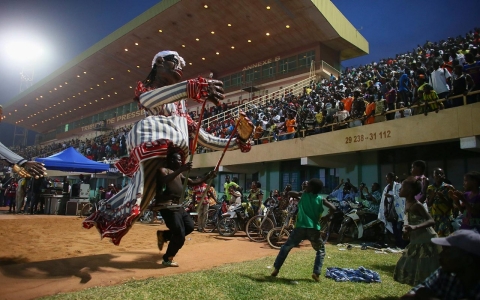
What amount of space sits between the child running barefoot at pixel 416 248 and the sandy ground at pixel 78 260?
2845 millimetres

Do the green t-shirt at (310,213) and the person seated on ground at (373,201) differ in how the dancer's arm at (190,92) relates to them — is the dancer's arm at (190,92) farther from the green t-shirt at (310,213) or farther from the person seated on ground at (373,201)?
the person seated on ground at (373,201)

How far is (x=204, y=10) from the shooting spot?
21891mm

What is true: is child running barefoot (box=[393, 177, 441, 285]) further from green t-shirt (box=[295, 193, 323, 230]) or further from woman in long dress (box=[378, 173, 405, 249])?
woman in long dress (box=[378, 173, 405, 249])

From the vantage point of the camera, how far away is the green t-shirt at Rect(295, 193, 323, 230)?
4.75 metres

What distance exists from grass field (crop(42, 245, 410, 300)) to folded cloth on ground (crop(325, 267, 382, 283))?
114 mm

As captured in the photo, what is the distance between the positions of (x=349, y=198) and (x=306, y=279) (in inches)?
236

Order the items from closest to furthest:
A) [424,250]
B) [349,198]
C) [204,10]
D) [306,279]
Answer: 1. [424,250]
2. [306,279]
3. [349,198]
4. [204,10]

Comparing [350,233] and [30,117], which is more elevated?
[30,117]

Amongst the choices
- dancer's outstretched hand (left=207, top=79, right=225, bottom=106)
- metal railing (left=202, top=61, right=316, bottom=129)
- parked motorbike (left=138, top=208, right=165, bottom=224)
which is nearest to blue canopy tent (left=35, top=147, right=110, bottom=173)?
parked motorbike (left=138, top=208, right=165, bottom=224)

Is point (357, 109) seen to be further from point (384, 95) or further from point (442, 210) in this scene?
point (442, 210)

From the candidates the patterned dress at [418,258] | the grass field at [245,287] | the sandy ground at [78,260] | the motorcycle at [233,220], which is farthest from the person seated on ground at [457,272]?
the motorcycle at [233,220]

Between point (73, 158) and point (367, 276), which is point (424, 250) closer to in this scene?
point (367, 276)

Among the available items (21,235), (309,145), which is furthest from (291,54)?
(21,235)

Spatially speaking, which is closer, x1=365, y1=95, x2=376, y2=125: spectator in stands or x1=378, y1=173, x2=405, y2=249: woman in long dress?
x1=378, y1=173, x2=405, y2=249: woman in long dress
